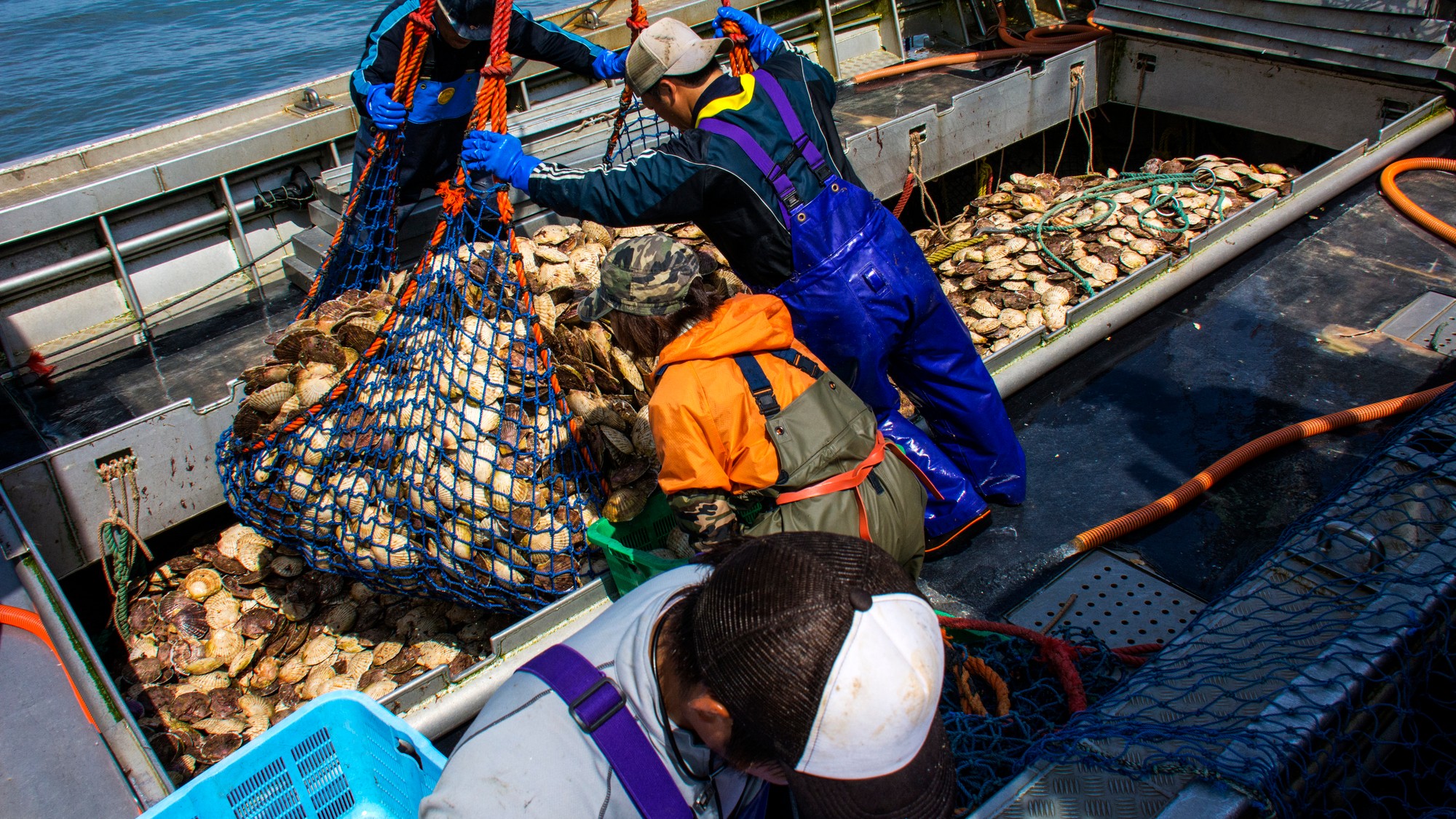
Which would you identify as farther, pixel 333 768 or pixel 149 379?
pixel 149 379

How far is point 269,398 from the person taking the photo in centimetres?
337

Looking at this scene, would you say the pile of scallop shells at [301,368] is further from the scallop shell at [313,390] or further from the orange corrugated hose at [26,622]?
the orange corrugated hose at [26,622]

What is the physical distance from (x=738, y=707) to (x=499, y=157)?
6.87 ft

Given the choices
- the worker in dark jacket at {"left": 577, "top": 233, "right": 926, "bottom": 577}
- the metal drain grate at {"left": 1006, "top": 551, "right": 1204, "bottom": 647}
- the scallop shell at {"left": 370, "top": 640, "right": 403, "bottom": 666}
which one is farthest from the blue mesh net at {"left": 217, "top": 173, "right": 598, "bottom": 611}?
the metal drain grate at {"left": 1006, "top": 551, "right": 1204, "bottom": 647}

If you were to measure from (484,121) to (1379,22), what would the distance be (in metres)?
4.85

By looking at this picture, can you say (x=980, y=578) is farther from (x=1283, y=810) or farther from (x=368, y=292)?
(x=368, y=292)

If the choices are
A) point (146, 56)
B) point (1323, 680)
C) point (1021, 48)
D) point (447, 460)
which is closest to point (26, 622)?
point (447, 460)

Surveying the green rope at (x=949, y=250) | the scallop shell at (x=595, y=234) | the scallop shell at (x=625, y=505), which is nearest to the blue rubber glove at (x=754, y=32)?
the scallop shell at (x=595, y=234)

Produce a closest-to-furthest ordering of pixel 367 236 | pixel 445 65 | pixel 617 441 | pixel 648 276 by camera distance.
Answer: pixel 648 276 → pixel 617 441 → pixel 367 236 → pixel 445 65

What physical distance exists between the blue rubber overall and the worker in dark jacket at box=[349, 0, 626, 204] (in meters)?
1.44

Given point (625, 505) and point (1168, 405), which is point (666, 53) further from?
point (1168, 405)

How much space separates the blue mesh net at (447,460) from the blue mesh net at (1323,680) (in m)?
1.85

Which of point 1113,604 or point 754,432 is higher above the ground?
point 754,432

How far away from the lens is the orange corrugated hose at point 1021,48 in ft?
21.5
